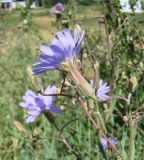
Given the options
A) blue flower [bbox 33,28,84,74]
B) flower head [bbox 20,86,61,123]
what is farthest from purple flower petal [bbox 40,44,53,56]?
flower head [bbox 20,86,61,123]

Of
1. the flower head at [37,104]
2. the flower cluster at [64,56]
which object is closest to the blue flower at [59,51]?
the flower cluster at [64,56]

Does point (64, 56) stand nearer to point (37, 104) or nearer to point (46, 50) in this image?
point (46, 50)

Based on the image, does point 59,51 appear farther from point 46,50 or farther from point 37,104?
point 37,104

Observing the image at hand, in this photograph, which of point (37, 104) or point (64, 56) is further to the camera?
point (37, 104)

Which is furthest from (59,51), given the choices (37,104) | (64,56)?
(37,104)

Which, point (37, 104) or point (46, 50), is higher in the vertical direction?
point (46, 50)

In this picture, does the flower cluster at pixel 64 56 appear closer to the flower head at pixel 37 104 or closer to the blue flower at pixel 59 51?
the blue flower at pixel 59 51

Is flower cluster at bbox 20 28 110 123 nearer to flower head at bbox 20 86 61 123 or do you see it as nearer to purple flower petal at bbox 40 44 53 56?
purple flower petal at bbox 40 44 53 56

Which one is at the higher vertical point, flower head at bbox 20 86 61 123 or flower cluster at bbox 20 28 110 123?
flower cluster at bbox 20 28 110 123
